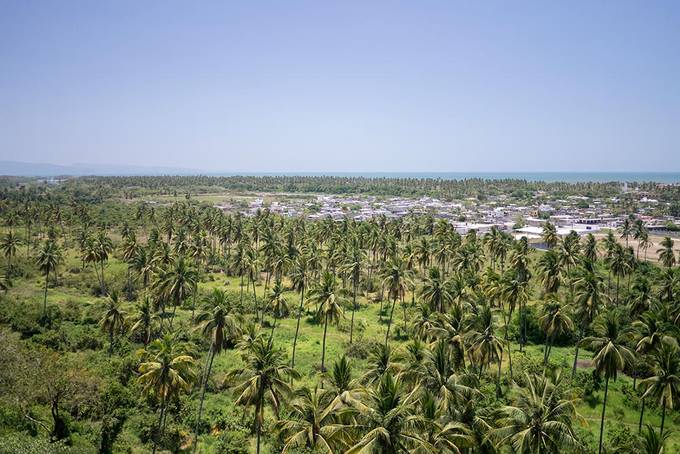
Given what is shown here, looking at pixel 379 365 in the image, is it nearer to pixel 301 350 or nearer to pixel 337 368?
pixel 337 368

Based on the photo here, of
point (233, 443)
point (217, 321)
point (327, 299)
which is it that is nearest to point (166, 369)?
point (217, 321)

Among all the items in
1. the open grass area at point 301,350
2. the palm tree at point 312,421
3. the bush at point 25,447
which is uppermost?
the palm tree at point 312,421

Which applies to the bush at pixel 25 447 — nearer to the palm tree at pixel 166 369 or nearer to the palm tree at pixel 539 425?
the palm tree at pixel 166 369

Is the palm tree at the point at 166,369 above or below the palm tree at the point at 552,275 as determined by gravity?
below

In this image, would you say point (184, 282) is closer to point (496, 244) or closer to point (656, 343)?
point (656, 343)

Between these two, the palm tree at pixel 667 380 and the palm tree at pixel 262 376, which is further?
the palm tree at pixel 667 380

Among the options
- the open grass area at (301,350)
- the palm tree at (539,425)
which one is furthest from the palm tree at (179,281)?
the palm tree at (539,425)
